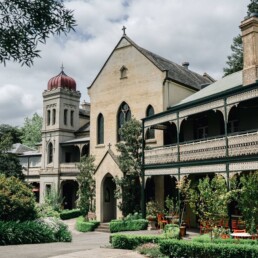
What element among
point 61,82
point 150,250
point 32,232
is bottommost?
point 150,250

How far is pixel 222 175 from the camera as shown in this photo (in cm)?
2075

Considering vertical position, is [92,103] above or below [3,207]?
above

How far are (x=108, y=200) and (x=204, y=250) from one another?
780 inches

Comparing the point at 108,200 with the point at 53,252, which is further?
the point at 108,200

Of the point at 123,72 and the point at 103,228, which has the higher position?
the point at 123,72

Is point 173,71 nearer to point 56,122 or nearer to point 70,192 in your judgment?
point 56,122

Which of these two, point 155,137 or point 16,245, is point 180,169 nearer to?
point 155,137

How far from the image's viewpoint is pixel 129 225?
25.9 metres

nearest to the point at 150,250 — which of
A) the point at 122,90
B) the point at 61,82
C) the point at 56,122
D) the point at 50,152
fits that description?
the point at 122,90

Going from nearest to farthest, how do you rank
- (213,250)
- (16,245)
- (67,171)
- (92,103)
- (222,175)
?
(213,250) → (16,245) → (222,175) → (92,103) → (67,171)

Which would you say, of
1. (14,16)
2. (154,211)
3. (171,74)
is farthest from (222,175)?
(14,16)

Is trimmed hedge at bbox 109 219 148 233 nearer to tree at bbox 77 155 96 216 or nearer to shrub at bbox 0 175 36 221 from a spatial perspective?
tree at bbox 77 155 96 216

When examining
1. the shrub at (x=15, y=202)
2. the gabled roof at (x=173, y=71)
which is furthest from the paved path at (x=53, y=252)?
the gabled roof at (x=173, y=71)

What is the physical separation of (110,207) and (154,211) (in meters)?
6.84
